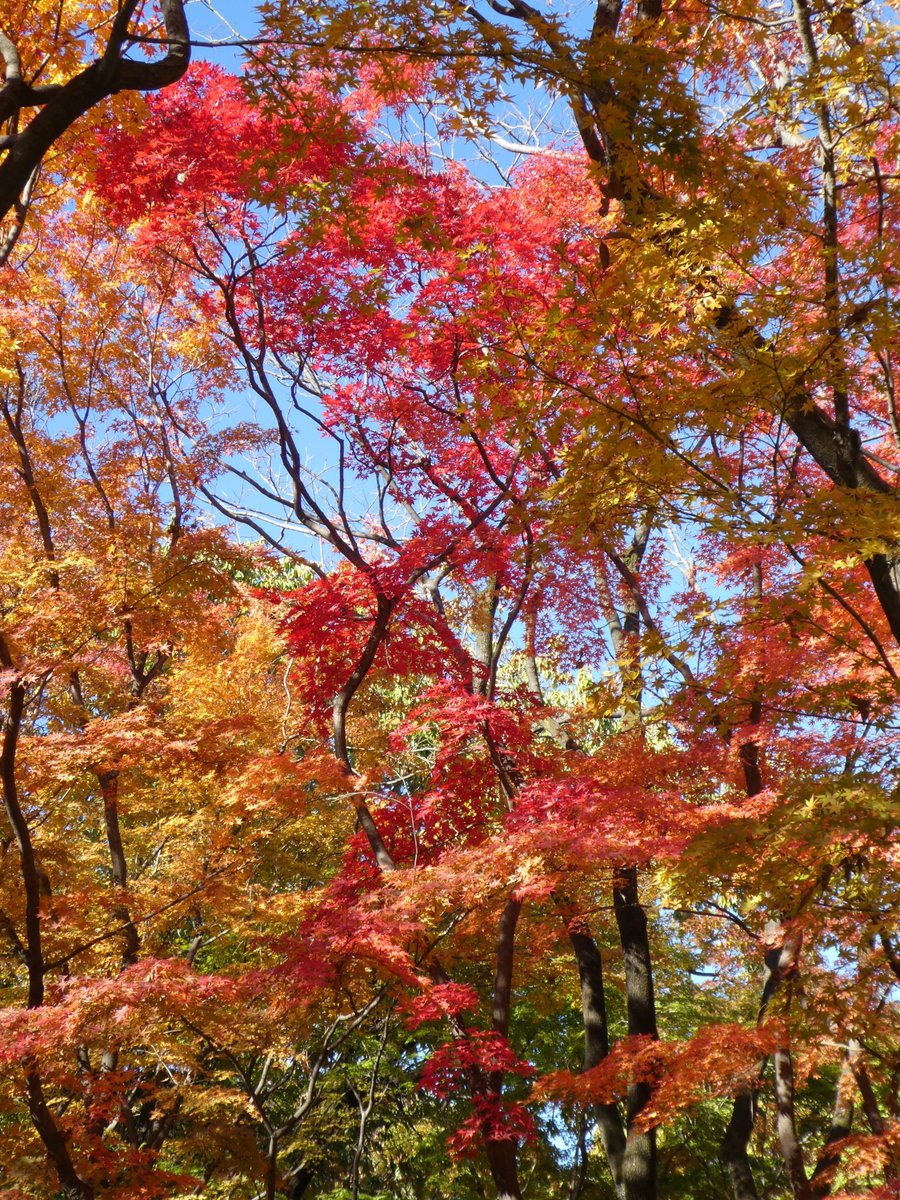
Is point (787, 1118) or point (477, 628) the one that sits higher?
point (477, 628)

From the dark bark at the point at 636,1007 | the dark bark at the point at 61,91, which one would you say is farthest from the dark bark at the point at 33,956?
the dark bark at the point at 636,1007

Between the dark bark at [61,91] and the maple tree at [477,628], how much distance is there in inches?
20.6

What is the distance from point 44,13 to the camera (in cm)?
525

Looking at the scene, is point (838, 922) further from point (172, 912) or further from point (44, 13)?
point (44, 13)

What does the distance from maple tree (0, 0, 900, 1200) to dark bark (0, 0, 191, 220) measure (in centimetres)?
52

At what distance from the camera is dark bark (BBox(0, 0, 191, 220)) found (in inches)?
106

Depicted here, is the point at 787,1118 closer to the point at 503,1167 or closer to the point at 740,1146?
the point at 740,1146

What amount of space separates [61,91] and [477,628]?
22.0ft

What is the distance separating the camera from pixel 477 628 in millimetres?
9102

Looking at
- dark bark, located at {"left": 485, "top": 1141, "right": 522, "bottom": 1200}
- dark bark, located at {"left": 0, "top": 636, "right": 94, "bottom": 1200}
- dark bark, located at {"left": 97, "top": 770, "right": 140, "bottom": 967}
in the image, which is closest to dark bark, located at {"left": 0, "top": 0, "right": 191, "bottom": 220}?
dark bark, located at {"left": 0, "top": 636, "right": 94, "bottom": 1200}

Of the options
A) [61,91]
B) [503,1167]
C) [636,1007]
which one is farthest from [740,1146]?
[61,91]

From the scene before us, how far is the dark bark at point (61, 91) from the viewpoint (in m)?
2.69

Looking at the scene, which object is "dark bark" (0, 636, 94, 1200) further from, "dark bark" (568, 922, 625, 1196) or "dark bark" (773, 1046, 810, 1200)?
"dark bark" (773, 1046, 810, 1200)

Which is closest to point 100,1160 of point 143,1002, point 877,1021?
point 143,1002
